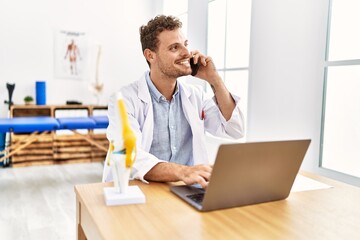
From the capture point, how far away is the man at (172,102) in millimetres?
1527

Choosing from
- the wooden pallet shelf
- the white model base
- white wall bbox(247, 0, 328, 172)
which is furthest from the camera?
the wooden pallet shelf

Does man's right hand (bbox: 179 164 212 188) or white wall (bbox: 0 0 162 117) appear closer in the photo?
man's right hand (bbox: 179 164 212 188)

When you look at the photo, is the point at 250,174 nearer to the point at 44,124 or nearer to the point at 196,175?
the point at 196,175

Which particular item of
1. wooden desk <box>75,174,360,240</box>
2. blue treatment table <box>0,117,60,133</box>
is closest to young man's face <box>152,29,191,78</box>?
wooden desk <box>75,174,360,240</box>

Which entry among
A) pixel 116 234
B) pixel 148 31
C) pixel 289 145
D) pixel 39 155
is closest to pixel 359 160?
pixel 289 145

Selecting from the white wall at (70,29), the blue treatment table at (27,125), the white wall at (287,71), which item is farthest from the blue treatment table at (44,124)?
the white wall at (287,71)

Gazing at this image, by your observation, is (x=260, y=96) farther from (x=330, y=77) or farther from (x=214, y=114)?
(x=214, y=114)

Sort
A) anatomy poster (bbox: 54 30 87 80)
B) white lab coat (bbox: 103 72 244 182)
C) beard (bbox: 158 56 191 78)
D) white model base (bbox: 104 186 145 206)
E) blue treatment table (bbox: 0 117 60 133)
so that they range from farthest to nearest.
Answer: anatomy poster (bbox: 54 30 87 80), blue treatment table (bbox: 0 117 60 133), beard (bbox: 158 56 191 78), white lab coat (bbox: 103 72 244 182), white model base (bbox: 104 186 145 206)

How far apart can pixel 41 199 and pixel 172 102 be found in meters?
2.13

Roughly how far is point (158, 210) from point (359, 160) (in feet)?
5.17

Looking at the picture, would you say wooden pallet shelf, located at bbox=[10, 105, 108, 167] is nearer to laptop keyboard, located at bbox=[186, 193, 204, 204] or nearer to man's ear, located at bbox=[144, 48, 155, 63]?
man's ear, located at bbox=[144, 48, 155, 63]

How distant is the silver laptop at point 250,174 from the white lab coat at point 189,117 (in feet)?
1.62

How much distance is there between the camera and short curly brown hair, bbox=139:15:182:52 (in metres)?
1.57

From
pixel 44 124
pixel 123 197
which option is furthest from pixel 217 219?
pixel 44 124
